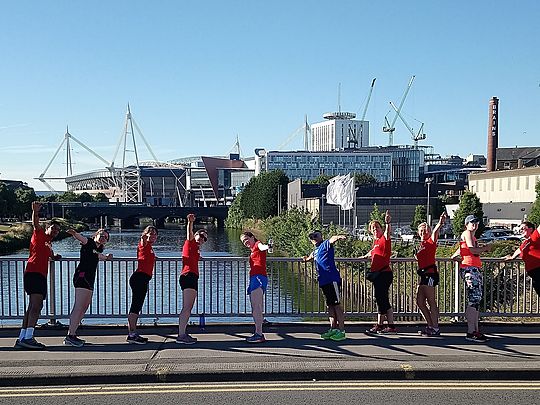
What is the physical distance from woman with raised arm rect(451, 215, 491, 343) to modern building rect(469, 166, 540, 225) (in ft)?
206

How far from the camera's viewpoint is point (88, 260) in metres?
9.61

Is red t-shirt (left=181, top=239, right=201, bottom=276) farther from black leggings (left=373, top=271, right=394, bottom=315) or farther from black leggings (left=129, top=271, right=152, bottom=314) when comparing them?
black leggings (left=373, top=271, right=394, bottom=315)

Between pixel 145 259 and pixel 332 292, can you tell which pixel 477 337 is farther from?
pixel 145 259

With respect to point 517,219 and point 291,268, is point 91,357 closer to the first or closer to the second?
point 291,268

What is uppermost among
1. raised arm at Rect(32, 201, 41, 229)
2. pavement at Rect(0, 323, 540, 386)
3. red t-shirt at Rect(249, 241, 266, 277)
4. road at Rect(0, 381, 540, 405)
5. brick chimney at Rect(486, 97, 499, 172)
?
brick chimney at Rect(486, 97, 499, 172)

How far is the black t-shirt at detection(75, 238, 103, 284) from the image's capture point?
9.57 m

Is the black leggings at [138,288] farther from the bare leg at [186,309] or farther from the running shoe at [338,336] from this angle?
the running shoe at [338,336]

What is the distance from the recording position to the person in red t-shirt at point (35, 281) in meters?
9.36

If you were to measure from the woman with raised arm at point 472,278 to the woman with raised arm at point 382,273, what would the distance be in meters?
1.13

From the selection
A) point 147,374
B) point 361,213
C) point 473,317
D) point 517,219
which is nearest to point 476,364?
point 473,317

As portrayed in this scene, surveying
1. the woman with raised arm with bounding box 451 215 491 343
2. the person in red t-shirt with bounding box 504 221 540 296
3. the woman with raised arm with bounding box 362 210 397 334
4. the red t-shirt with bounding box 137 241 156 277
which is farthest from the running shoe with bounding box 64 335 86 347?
the person in red t-shirt with bounding box 504 221 540 296

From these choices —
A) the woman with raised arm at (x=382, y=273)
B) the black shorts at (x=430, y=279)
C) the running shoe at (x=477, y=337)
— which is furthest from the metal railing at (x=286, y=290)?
the running shoe at (x=477, y=337)

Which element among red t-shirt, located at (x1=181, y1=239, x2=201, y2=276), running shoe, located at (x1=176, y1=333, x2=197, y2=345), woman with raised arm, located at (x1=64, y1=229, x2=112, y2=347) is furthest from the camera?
red t-shirt, located at (x1=181, y1=239, x2=201, y2=276)

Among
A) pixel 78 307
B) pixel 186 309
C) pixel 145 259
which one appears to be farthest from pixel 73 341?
pixel 186 309
